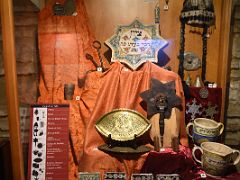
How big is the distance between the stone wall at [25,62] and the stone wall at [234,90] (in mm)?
1274

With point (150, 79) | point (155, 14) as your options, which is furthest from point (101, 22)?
point (150, 79)

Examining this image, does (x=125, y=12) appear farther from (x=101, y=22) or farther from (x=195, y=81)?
(x=195, y=81)

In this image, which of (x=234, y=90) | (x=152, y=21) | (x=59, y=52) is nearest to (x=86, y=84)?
(x=59, y=52)

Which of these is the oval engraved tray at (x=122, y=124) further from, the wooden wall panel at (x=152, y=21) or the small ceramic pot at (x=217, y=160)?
the wooden wall panel at (x=152, y=21)

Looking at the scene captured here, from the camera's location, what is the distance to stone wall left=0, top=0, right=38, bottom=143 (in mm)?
1344

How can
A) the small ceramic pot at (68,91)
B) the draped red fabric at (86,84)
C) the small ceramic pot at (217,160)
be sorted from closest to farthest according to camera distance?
1. the small ceramic pot at (217,160)
2. the draped red fabric at (86,84)
3. the small ceramic pot at (68,91)

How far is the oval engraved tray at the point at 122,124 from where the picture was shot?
4.41 feet

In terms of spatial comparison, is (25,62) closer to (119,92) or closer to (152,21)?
(119,92)

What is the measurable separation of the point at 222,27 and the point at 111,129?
102 centimetres

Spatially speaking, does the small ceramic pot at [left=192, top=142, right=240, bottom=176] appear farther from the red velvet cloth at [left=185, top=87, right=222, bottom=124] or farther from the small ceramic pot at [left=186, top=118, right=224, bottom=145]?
the red velvet cloth at [left=185, top=87, right=222, bottom=124]

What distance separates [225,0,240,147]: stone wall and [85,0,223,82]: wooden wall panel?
104 mm

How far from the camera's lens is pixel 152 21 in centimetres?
171

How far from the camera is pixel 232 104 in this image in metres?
1.68

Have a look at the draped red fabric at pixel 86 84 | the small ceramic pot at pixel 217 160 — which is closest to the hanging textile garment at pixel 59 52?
the draped red fabric at pixel 86 84
